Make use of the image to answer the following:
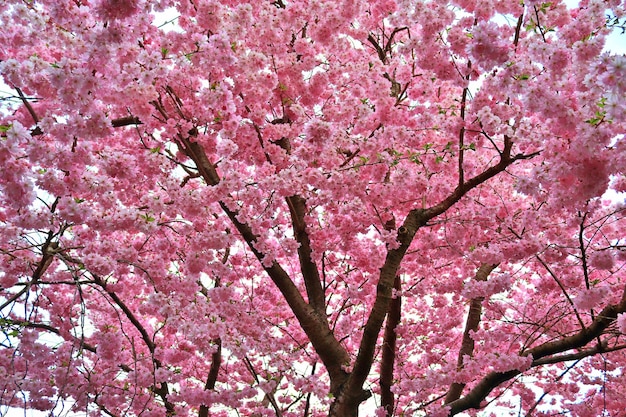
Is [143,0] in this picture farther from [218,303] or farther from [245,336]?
[245,336]

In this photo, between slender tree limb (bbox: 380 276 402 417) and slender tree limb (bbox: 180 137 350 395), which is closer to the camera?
slender tree limb (bbox: 180 137 350 395)

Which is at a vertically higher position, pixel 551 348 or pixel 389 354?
pixel 389 354

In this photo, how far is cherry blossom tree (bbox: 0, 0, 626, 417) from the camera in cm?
464

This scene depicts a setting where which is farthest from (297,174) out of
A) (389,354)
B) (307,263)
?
(389,354)

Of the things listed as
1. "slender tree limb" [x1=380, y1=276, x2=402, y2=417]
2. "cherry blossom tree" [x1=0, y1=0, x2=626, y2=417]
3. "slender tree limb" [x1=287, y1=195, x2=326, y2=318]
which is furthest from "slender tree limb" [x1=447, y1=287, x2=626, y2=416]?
"slender tree limb" [x1=287, y1=195, x2=326, y2=318]

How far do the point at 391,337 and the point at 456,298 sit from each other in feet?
8.35

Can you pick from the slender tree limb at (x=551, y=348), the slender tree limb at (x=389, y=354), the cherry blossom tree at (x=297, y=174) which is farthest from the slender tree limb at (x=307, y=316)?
the slender tree limb at (x=551, y=348)

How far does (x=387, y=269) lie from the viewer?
19.3 ft

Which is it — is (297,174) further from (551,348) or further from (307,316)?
(551,348)

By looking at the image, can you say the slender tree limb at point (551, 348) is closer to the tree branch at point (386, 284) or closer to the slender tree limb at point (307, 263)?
the tree branch at point (386, 284)

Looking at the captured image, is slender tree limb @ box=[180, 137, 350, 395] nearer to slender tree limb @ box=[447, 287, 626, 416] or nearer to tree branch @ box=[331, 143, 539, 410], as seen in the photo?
tree branch @ box=[331, 143, 539, 410]

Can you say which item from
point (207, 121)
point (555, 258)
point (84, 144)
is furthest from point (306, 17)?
point (555, 258)

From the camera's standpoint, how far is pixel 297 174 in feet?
19.3

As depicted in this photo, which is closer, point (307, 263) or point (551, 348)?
point (551, 348)
